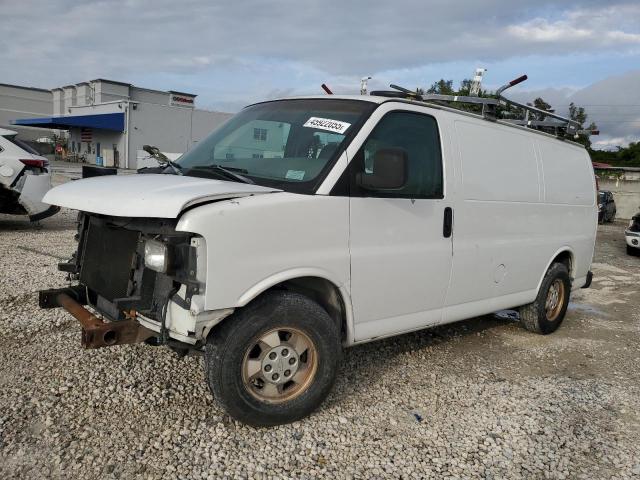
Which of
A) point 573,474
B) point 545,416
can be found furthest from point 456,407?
point 573,474

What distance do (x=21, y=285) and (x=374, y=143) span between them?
15.2 ft

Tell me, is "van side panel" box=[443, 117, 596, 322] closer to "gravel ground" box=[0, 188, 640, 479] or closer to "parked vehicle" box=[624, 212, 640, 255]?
"gravel ground" box=[0, 188, 640, 479]

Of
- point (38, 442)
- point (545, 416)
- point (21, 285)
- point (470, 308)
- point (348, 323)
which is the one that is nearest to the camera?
point (38, 442)

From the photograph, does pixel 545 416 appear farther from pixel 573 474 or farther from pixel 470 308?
pixel 470 308

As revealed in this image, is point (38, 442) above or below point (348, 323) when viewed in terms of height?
below

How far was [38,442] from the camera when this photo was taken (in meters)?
3.07

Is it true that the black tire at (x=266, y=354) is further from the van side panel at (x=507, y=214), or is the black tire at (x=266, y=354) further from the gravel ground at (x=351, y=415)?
the van side panel at (x=507, y=214)

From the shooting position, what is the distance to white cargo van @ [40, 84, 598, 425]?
3.02m

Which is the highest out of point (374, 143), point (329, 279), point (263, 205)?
point (374, 143)

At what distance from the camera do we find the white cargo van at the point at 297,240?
9.89 feet

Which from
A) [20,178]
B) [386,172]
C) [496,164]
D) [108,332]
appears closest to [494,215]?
[496,164]

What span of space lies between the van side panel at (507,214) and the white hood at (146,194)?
1928 millimetres

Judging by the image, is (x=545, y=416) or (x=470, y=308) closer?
(x=545, y=416)

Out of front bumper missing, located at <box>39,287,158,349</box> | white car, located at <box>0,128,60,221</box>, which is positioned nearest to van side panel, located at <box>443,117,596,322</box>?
front bumper missing, located at <box>39,287,158,349</box>
